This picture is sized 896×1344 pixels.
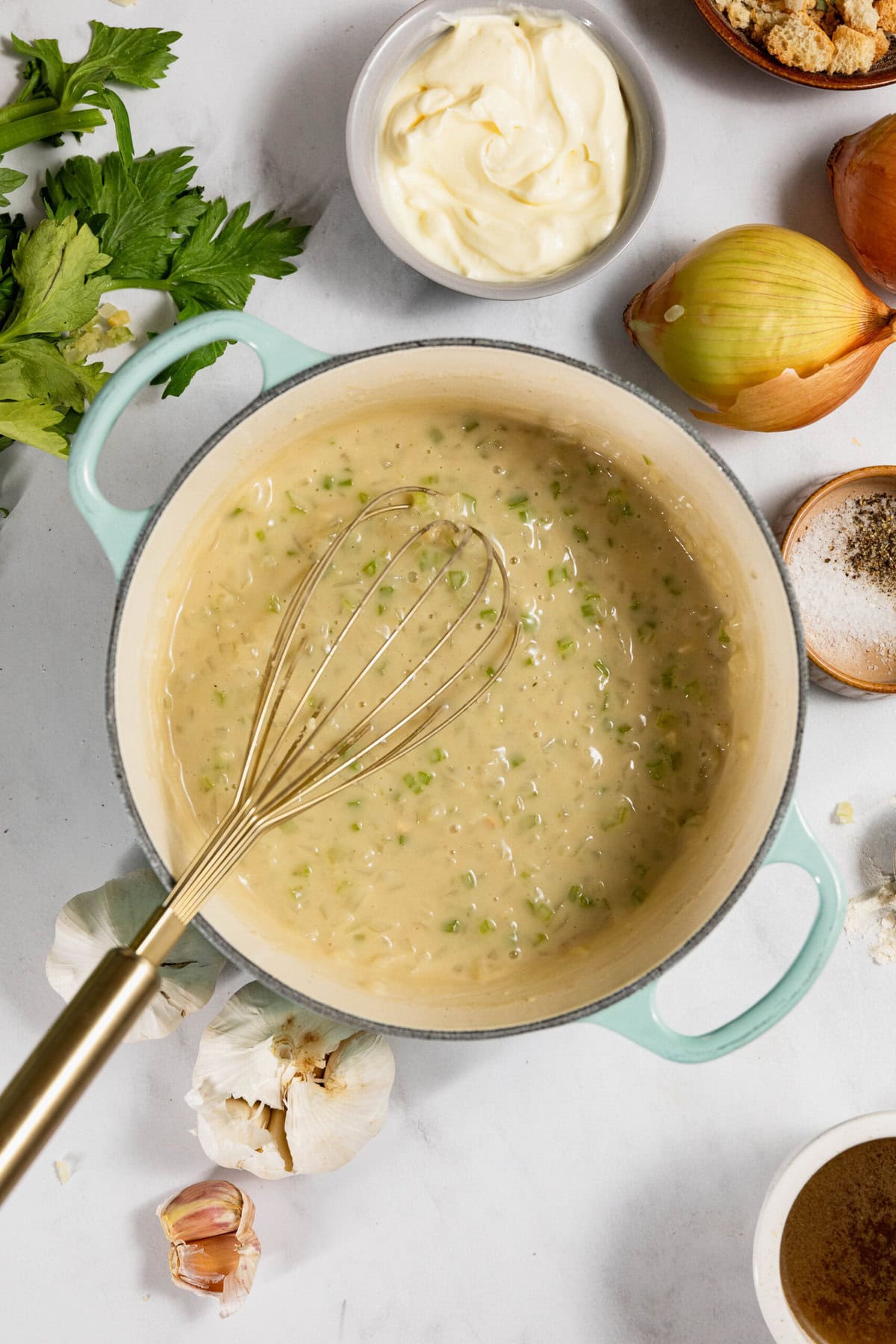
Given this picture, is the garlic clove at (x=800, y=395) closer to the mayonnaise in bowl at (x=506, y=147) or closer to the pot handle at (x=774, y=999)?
the mayonnaise in bowl at (x=506, y=147)

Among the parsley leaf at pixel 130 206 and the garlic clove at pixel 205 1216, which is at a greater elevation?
the parsley leaf at pixel 130 206

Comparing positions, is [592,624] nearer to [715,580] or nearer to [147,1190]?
[715,580]

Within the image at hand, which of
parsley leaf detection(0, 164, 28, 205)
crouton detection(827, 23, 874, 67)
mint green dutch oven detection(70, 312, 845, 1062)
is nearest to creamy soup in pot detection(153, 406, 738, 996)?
mint green dutch oven detection(70, 312, 845, 1062)

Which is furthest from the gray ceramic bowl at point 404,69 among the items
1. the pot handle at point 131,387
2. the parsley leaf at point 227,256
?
the pot handle at point 131,387

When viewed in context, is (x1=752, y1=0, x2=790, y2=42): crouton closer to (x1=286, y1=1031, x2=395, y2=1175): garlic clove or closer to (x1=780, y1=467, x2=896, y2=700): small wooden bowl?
(x1=780, y1=467, x2=896, y2=700): small wooden bowl

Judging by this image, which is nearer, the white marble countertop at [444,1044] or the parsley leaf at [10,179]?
the parsley leaf at [10,179]

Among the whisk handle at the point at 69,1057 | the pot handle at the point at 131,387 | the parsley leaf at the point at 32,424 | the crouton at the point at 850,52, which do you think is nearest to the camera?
the whisk handle at the point at 69,1057

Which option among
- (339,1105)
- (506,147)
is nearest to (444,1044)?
(339,1105)

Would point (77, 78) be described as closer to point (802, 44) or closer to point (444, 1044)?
point (802, 44)

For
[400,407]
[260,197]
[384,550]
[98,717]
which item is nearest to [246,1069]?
[98,717]
